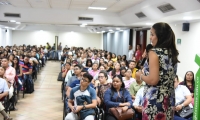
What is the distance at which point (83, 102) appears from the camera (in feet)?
13.2

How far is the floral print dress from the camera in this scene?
1981 mm

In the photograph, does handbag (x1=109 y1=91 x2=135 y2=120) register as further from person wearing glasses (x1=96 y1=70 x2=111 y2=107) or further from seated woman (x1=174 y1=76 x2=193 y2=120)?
seated woman (x1=174 y1=76 x2=193 y2=120)

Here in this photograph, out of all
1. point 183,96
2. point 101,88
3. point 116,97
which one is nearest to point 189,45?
point 183,96


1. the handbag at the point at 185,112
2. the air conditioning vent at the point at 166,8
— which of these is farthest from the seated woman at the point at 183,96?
the air conditioning vent at the point at 166,8

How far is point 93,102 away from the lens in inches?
158

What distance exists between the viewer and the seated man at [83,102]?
12.9 feet

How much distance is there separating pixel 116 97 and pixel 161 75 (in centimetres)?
221

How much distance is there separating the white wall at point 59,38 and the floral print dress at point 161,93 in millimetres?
22158

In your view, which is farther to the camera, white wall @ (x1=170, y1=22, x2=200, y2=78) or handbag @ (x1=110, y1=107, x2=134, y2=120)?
white wall @ (x1=170, y1=22, x2=200, y2=78)

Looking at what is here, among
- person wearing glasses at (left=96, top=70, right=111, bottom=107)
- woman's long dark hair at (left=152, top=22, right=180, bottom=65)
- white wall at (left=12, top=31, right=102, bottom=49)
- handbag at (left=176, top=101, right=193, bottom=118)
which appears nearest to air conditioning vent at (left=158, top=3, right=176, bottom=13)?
person wearing glasses at (left=96, top=70, right=111, bottom=107)

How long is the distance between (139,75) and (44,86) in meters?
7.67

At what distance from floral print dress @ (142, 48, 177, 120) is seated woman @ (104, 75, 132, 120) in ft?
6.32

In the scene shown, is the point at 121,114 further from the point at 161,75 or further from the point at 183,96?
the point at 161,75

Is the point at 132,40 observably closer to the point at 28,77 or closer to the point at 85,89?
the point at 28,77
